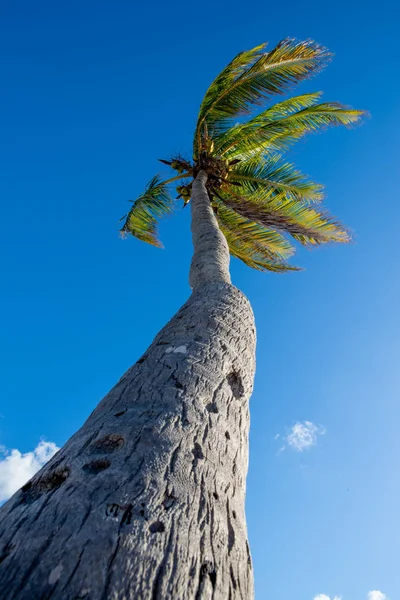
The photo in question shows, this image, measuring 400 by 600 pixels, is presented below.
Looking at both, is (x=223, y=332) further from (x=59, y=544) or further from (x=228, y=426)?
(x=59, y=544)

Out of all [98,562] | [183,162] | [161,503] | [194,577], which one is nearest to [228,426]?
[161,503]

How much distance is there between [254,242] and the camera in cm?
920

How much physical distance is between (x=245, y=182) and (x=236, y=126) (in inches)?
47.2

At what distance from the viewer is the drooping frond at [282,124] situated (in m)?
8.87

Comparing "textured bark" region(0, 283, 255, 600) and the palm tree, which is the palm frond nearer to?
the palm tree

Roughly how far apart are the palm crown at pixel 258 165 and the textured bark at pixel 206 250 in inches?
88.1

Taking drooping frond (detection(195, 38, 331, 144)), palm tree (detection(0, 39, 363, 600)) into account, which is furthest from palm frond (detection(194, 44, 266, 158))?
palm tree (detection(0, 39, 363, 600))

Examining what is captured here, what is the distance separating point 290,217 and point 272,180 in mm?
1377

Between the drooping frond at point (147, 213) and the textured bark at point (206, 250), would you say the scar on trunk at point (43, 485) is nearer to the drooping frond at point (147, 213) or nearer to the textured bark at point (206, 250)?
the textured bark at point (206, 250)

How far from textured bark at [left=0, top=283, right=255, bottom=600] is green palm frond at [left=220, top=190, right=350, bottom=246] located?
565 cm

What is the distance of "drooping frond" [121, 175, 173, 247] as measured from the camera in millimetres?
9675

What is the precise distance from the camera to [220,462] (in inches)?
79.6

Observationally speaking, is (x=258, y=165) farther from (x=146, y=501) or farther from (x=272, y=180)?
→ (x=146, y=501)

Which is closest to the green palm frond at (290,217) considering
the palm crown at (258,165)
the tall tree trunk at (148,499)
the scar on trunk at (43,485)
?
the palm crown at (258,165)
